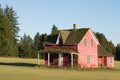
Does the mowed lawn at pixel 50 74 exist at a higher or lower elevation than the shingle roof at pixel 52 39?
lower

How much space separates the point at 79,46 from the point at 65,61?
12.5 feet

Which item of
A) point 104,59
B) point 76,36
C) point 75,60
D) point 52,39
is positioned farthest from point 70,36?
point 104,59

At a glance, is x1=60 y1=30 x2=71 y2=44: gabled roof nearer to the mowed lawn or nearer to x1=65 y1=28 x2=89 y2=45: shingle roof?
x1=65 y1=28 x2=89 y2=45: shingle roof

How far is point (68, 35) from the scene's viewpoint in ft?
235

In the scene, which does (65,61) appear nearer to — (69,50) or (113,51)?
(69,50)

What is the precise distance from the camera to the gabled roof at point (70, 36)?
226 feet

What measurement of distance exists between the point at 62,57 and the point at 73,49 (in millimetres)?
2700

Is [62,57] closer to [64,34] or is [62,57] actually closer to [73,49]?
[73,49]

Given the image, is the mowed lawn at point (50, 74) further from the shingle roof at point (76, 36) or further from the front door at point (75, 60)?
the shingle roof at point (76, 36)

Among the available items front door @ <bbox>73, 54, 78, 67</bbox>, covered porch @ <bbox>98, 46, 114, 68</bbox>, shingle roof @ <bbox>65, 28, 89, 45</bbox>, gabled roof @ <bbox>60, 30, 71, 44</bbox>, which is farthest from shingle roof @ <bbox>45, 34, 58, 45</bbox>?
covered porch @ <bbox>98, 46, 114, 68</bbox>

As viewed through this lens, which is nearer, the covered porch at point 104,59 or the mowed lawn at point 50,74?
the mowed lawn at point 50,74

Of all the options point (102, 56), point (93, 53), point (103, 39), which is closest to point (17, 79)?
point (93, 53)

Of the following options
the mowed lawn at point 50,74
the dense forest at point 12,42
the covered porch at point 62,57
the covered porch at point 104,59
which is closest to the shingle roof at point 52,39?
the covered porch at point 62,57

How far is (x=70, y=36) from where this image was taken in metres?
71.1
